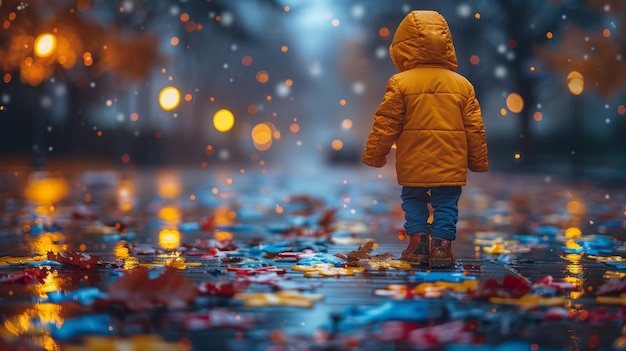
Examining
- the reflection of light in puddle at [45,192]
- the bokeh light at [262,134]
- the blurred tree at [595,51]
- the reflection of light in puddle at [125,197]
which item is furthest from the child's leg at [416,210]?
the bokeh light at [262,134]

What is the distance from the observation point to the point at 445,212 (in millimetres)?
6020

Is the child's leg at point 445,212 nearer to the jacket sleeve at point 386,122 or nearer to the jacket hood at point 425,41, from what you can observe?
the jacket sleeve at point 386,122

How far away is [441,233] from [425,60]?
3.83 ft

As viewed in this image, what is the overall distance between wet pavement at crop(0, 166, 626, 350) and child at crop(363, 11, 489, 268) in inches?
11.9

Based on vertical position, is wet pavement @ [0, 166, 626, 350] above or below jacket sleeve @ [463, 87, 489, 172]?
below

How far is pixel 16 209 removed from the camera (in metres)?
11.9

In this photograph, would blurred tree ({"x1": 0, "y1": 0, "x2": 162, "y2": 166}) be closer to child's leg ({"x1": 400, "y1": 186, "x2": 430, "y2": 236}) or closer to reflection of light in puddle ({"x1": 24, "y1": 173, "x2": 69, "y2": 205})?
reflection of light in puddle ({"x1": 24, "y1": 173, "x2": 69, "y2": 205})

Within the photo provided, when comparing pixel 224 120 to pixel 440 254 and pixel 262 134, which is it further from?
pixel 440 254

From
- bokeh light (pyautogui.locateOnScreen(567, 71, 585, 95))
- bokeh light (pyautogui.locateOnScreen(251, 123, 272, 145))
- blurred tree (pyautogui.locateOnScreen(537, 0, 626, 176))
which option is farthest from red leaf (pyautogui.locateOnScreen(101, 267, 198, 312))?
bokeh light (pyautogui.locateOnScreen(251, 123, 272, 145))

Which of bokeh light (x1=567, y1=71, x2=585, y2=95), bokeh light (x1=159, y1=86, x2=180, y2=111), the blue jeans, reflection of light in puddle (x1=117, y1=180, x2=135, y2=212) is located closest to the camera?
the blue jeans

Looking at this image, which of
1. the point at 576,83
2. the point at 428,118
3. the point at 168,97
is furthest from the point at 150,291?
the point at 168,97

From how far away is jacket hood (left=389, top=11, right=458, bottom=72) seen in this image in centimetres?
607

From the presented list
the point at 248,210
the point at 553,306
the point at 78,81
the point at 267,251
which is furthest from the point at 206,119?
the point at 553,306

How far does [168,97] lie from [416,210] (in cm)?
2807
